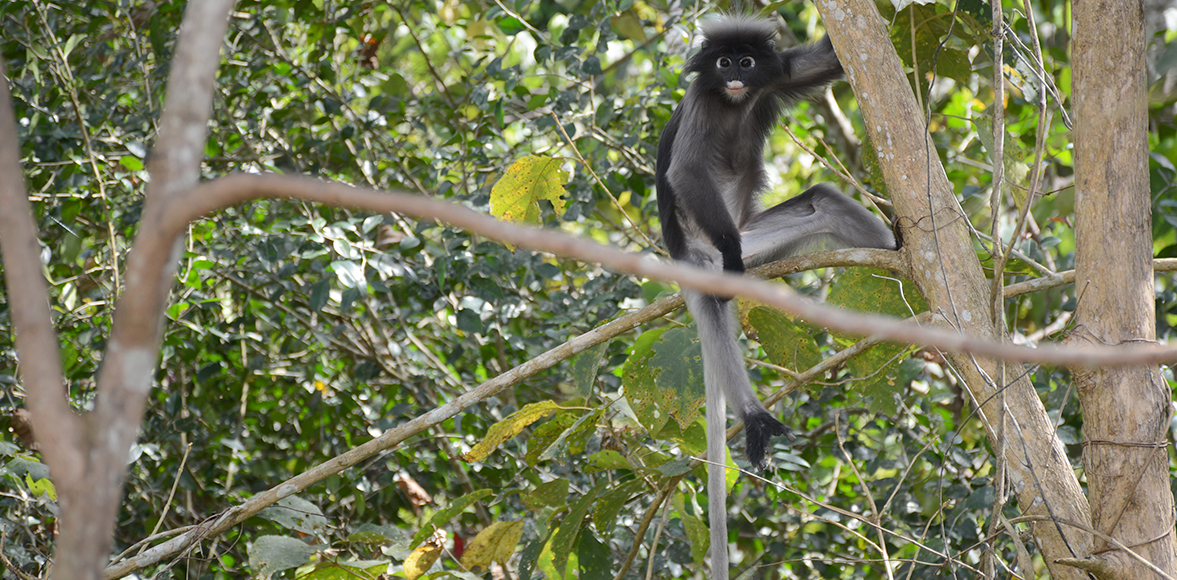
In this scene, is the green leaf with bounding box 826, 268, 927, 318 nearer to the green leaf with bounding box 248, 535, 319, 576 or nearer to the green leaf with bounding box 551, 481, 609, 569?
the green leaf with bounding box 551, 481, 609, 569

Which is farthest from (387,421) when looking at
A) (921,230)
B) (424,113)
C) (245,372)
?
(921,230)

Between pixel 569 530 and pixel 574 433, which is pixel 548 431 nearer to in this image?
pixel 574 433

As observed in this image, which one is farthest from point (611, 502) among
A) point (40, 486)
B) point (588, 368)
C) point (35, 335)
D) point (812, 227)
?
point (35, 335)

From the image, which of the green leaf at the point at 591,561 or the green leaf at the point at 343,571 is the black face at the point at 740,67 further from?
the green leaf at the point at 343,571

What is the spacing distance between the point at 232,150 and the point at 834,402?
10.6 feet

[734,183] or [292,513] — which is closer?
[292,513]

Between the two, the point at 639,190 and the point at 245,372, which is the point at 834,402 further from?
the point at 245,372

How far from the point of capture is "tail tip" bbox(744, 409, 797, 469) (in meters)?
2.56

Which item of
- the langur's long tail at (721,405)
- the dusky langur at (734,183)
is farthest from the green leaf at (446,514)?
the dusky langur at (734,183)

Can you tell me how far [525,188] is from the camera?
263cm

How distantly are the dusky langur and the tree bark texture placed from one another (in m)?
0.87

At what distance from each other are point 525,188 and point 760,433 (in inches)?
40.3

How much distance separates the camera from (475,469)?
13.0 ft

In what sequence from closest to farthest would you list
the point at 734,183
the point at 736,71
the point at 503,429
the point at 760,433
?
the point at 503,429, the point at 760,433, the point at 736,71, the point at 734,183
